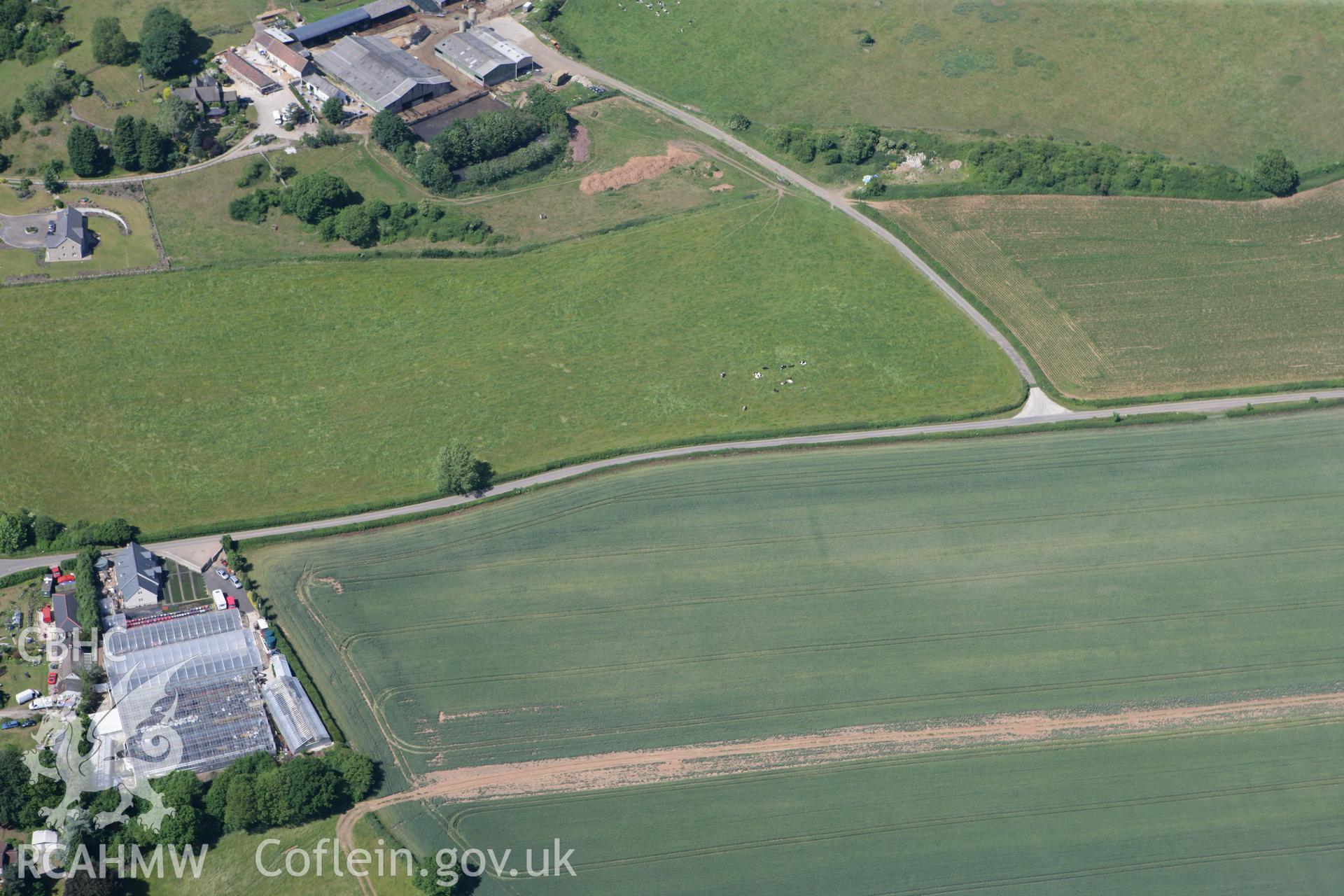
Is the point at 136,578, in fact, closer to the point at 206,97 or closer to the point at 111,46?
the point at 206,97

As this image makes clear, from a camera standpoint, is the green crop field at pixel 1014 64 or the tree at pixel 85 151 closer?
the tree at pixel 85 151

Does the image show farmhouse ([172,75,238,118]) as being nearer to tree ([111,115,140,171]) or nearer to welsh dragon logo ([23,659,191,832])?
tree ([111,115,140,171])

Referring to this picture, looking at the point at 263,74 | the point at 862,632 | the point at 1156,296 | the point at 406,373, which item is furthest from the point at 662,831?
the point at 263,74

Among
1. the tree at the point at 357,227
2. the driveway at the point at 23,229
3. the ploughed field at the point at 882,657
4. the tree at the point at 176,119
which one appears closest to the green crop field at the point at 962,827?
the ploughed field at the point at 882,657

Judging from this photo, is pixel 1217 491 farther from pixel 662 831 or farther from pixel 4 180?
pixel 4 180

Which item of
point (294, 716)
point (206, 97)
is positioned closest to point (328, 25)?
point (206, 97)

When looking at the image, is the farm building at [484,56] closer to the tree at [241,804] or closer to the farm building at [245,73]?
the farm building at [245,73]
